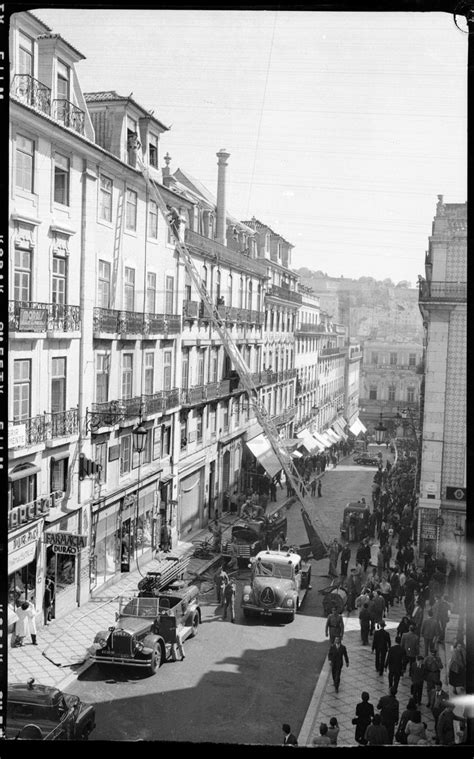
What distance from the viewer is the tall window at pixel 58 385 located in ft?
21.1

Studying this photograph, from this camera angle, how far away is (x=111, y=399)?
677 cm

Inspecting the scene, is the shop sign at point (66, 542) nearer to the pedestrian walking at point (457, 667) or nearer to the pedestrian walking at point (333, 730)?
the pedestrian walking at point (333, 730)

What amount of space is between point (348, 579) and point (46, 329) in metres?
3.96

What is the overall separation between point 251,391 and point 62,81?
11.2ft

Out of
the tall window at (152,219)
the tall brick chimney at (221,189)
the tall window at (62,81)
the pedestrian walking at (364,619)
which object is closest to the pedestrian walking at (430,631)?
the pedestrian walking at (364,619)

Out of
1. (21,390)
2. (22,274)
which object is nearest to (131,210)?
(22,274)

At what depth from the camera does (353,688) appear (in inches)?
231

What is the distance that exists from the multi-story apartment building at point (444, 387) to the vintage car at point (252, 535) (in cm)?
143

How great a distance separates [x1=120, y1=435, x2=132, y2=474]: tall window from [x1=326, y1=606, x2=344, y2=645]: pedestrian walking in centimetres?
247

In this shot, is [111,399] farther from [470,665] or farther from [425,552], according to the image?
[470,665]

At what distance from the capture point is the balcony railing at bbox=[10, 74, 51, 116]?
5555mm

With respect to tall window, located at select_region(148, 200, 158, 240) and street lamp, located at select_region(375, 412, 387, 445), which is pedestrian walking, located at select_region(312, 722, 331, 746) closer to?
street lamp, located at select_region(375, 412, 387, 445)

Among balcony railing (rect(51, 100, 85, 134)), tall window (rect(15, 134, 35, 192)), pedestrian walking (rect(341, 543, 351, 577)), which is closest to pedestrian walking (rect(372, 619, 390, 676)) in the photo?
pedestrian walking (rect(341, 543, 351, 577))

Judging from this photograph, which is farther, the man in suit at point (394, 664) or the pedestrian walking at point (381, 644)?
the pedestrian walking at point (381, 644)
